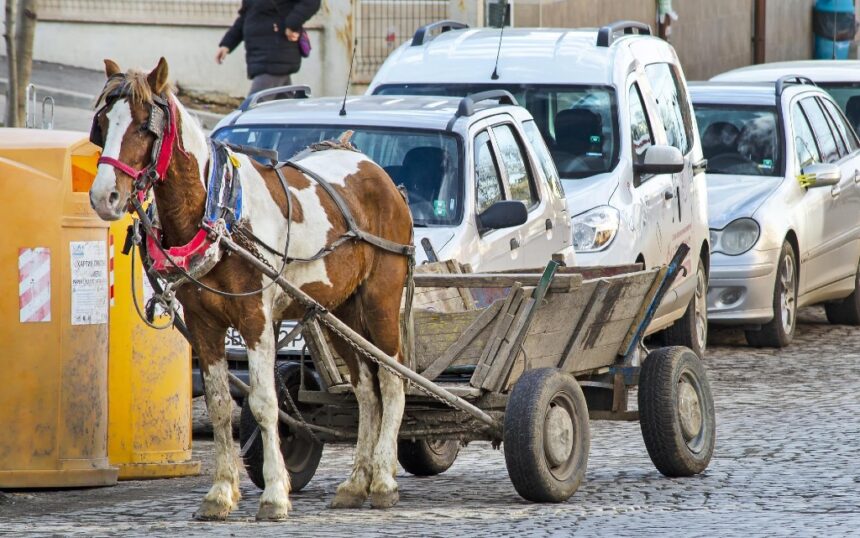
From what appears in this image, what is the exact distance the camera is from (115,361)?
9.00 m

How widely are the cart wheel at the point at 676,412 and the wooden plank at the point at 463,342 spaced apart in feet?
2.93

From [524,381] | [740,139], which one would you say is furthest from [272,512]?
[740,139]

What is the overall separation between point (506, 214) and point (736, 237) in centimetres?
450

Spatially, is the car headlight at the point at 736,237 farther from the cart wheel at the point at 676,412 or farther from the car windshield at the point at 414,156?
the cart wheel at the point at 676,412

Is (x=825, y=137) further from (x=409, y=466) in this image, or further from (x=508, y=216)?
(x=409, y=466)

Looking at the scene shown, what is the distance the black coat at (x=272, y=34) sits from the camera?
18.2 metres

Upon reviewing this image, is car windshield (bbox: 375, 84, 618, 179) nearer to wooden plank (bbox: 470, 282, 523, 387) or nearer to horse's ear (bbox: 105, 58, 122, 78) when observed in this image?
wooden plank (bbox: 470, 282, 523, 387)

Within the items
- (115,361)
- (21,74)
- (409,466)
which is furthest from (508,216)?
(21,74)

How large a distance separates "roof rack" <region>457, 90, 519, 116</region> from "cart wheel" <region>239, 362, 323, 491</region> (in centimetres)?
258

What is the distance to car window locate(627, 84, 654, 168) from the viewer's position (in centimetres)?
1284

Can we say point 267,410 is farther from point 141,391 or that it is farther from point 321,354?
point 141,391

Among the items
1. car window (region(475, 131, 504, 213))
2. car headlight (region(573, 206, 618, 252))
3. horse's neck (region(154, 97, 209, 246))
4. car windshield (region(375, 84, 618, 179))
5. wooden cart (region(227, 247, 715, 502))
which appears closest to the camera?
horse's neck (region(154, 97, 209, 246))

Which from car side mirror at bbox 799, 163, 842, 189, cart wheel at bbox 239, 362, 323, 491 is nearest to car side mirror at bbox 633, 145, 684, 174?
car side mirror at bbox 799, 163, 842, 189

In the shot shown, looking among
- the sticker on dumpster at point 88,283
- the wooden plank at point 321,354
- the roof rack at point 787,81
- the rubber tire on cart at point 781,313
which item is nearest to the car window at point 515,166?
the wooden plank at point 321,354
